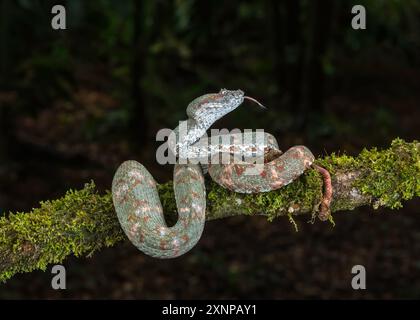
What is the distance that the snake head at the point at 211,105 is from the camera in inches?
152

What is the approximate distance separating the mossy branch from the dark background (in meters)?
4.16

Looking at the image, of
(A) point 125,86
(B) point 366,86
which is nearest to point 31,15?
(A) point 125,86

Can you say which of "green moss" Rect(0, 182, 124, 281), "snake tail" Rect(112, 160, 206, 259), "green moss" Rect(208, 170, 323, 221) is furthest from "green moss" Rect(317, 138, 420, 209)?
"green moss" Rect(0, 182, 124, 281)

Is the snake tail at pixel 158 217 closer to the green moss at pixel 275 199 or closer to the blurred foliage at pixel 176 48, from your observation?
the green moss at pixel 275 199

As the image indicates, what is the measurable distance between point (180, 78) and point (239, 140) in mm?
9692

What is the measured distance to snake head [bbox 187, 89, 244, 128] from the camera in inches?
152

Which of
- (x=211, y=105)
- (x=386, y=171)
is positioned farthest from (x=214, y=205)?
(x=386, y=171)

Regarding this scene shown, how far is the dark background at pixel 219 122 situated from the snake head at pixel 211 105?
173 inches

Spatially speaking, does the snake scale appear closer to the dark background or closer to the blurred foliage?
the dark background

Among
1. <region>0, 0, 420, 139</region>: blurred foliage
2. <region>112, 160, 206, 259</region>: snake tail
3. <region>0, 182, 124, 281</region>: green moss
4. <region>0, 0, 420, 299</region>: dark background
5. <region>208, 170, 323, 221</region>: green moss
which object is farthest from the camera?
<region>0, 0, 420, 139</region>: blurred foliage

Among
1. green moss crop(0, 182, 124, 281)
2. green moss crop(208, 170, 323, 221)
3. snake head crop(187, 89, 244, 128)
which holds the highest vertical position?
snake head crop(187, 89, 244, 128)

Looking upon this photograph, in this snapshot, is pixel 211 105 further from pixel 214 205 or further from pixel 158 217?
pixel 158 217

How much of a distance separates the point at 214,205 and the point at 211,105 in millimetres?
668
